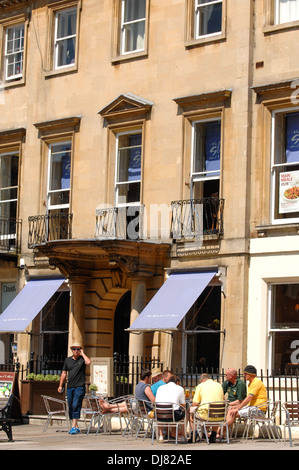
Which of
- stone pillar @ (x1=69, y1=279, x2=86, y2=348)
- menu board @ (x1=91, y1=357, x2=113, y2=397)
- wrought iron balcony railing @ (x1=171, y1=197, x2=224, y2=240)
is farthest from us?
stone pillar @ (x1=69, y1=279, x2=86, y2=348)

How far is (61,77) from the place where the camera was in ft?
89.1

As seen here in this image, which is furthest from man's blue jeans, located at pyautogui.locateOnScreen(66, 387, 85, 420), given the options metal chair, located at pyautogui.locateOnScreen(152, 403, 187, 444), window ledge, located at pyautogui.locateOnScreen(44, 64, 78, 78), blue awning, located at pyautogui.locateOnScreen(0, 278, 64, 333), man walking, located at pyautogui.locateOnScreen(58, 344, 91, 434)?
window ledge, located at pyautogui.locateOnScreen(44, 64, 78, 78)

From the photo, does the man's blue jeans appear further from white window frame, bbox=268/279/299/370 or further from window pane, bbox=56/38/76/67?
window pane, bbox=56/38/76/67

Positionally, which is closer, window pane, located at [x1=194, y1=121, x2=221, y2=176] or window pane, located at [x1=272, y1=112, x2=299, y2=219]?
window pane, located at [x1=272, y1=112, x2=299, y2=219]

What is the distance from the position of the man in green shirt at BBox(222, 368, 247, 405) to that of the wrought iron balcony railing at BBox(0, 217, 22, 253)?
30.9 ft

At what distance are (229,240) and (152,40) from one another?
19.0 feet

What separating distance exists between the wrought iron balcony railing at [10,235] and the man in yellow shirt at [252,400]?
9.87m

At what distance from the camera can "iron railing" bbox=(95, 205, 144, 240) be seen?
24.9 metres

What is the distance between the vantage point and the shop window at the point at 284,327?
22.0 metres

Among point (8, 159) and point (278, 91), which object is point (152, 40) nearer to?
point (278, 91)

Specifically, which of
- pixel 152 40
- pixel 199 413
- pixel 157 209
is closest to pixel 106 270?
Answer: pixel 157 209

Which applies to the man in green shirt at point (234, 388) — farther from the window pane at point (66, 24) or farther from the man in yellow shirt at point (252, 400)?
the window pane at point (66, 24)

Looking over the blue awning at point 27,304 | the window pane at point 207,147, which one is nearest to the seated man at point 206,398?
the window pane at point 207,147

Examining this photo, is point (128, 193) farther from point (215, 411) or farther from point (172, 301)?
point (215, 411)
